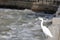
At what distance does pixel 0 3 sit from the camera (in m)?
11.1

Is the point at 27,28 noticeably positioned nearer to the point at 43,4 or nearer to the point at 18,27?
the point at 18,27

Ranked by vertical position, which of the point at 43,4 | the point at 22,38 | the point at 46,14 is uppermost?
the point at 43,4

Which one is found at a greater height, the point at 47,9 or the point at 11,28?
the point at 47,9

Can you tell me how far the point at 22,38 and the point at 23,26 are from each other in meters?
1.55

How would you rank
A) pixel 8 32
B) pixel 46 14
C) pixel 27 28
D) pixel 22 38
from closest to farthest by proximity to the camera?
pixel 22 38
pixel 8 32
pixel 27 28
pixel 46 14

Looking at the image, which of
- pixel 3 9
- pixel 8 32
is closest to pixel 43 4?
pixel 3 9

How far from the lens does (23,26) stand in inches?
286

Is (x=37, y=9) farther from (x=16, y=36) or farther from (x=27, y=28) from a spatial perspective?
(x=16, y=36)

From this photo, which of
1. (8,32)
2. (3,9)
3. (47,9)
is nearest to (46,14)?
(47,9)

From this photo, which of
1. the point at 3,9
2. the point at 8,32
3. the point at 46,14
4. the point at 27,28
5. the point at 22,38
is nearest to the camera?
the point at 22,38

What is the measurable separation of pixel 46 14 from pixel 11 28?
3515 millimetres

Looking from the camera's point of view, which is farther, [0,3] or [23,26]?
[0,3]

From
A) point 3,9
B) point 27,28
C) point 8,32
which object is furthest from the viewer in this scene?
point 3,9

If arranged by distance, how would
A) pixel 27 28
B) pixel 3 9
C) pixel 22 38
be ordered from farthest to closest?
pixel 3 9 → pixel 27 28 → pixel 22 38
